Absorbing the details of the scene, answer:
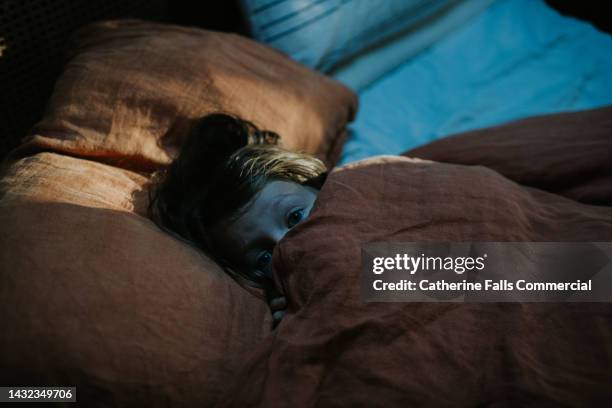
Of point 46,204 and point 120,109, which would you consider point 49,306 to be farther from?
point 120,109

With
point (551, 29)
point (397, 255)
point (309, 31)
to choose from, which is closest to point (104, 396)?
point (397, 255)

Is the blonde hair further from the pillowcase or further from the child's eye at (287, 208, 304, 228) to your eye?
the pillowcase

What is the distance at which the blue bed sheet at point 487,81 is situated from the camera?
1337 mm

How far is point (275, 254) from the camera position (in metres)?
0.75

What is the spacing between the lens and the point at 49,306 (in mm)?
620

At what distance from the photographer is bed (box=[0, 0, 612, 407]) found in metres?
0.59

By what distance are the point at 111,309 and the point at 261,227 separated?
0.29 metres

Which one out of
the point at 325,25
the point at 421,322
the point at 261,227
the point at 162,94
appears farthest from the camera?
the point at 325,25

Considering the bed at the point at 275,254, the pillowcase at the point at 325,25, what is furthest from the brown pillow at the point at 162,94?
the pillowcase at the point at 325,25

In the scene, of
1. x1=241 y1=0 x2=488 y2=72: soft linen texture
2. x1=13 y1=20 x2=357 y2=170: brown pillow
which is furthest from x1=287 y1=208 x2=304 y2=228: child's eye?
x1=241 y1=0 x2=488 y2=72: soft linen texture

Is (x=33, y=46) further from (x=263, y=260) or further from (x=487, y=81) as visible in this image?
(x=487, y=81)

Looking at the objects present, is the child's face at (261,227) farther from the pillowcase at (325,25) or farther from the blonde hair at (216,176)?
the pillowcase at (325,25)

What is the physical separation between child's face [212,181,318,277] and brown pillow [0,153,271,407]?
10 cm

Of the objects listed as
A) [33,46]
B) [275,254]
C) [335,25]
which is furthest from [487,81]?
[33,46]
